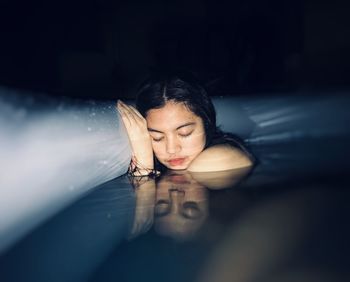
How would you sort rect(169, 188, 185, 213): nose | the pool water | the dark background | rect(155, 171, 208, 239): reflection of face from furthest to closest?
1. the dark background
2. rect(169, 188, 185, 213): nose
3. rect(155, 171, 208, 239): reflection of face
4. the pool water

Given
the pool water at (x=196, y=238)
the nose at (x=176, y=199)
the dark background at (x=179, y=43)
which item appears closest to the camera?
the pool water at (x=196, y=238)

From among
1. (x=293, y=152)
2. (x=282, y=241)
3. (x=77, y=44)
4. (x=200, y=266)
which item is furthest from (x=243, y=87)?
(x=200, y=266)

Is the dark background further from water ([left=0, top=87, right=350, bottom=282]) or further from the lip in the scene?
the lip

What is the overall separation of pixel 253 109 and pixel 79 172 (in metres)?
0.78

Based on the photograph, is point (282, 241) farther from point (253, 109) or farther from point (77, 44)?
point (77, 44)

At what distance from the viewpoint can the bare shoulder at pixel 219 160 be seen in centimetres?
119

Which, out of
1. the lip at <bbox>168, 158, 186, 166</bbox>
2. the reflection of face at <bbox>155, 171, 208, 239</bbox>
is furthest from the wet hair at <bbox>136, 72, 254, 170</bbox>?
the reflection of face at <bbox>155, 171, 208, 239</bbox>

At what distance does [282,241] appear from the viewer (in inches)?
28.0

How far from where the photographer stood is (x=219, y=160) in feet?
3.89

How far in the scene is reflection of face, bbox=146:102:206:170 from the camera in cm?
114

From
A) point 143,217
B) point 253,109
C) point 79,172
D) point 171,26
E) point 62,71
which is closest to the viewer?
point 143,217

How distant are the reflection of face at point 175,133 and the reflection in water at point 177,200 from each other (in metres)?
0.07

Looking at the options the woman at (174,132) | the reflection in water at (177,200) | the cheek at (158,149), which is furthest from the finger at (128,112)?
the reflection in water at (177,200)

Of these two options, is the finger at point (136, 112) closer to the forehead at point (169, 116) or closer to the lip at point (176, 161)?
the forehead at point (169, 116)
